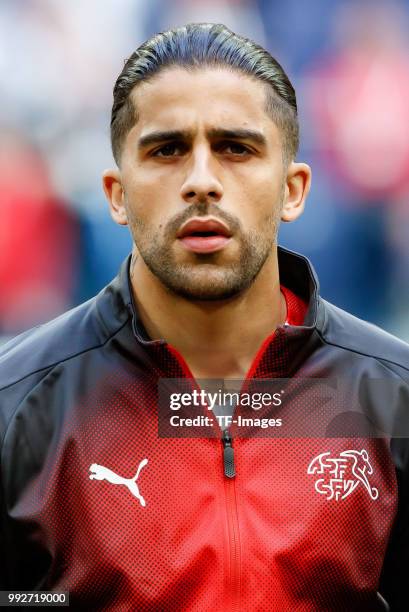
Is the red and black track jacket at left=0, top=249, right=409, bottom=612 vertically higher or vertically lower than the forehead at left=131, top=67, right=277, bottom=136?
lower

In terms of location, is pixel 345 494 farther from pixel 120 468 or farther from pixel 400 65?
pixel 400 65

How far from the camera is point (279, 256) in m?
2.31

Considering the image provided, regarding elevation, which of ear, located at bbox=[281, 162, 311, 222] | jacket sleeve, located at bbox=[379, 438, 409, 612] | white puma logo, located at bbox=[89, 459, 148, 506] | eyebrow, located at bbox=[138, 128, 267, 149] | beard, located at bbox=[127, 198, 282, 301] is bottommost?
jacket sleeve, located at bbox=[379, 438, 409, 612]

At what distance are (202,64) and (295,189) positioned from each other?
0.38 meters

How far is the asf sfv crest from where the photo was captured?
6.56 ft

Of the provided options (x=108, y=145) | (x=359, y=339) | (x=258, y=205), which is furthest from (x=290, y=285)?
(x=108, y=145)

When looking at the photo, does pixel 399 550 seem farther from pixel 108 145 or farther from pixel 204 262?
pixel 108 145

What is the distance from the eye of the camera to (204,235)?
1945 millimetres

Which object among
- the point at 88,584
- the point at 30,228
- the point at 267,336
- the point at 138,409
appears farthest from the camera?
the point at 30,228

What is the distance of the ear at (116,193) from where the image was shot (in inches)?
86.2

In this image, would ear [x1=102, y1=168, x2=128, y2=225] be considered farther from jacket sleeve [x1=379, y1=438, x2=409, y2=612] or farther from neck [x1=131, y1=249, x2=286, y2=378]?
jacket sleeve [x1=379, y1=438, x2=409, y2=612]

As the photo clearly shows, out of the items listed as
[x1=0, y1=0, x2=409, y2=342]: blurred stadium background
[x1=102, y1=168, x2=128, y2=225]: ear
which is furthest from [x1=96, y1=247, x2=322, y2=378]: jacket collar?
[x1=0, y1=0, x2=409, y2=342]: blurred stadium background

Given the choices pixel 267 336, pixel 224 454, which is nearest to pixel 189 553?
pixel 224 454

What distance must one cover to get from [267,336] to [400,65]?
3152 millimetres
